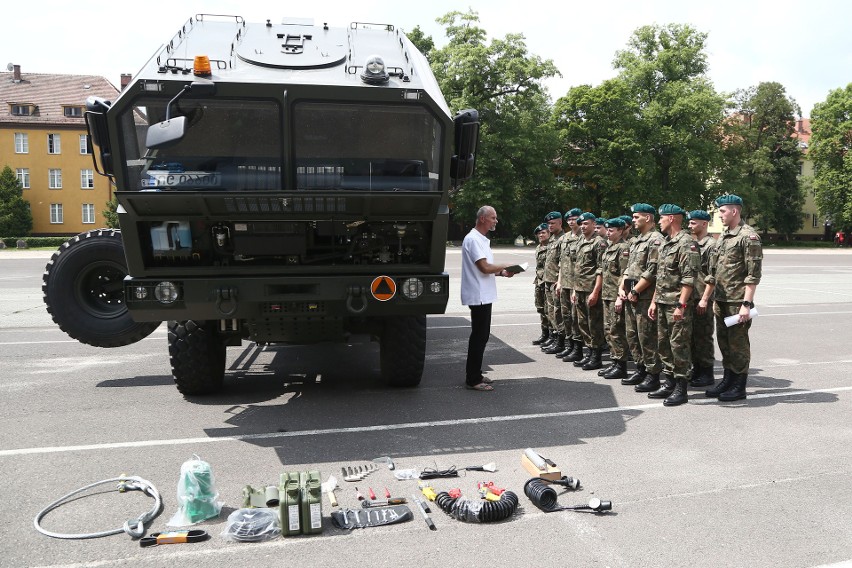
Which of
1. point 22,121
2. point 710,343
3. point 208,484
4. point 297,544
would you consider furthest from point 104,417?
point 22,121

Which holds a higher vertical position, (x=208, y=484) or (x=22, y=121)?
(x=22, y=121)

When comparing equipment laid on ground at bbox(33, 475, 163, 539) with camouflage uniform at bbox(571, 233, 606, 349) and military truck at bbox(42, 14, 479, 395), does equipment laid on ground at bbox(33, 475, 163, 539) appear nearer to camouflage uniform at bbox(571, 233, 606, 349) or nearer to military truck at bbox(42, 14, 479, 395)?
military truck at bbox(42, 14, 479, 395)

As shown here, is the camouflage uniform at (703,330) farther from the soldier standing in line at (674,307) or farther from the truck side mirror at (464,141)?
the truck side mirror at (464,141)

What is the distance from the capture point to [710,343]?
7.51 m

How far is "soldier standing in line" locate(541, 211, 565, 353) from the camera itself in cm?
941

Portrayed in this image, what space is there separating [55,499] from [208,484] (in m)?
1.04

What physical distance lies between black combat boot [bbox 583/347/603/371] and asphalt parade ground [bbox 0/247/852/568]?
27 centimetres

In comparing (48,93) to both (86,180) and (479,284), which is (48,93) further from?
(479,284)

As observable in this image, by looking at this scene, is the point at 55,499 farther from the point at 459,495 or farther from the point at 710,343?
the point at 710,343

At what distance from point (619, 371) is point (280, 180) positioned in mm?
4478

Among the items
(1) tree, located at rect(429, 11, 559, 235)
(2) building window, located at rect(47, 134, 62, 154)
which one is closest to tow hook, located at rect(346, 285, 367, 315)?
(1) tree, located at rect(429, 11, 559, 235)

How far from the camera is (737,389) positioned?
6.92 metres

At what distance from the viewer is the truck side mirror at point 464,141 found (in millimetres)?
5836

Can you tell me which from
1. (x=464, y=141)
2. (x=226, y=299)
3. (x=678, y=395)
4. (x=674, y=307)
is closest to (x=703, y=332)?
(x=674, y=307)
